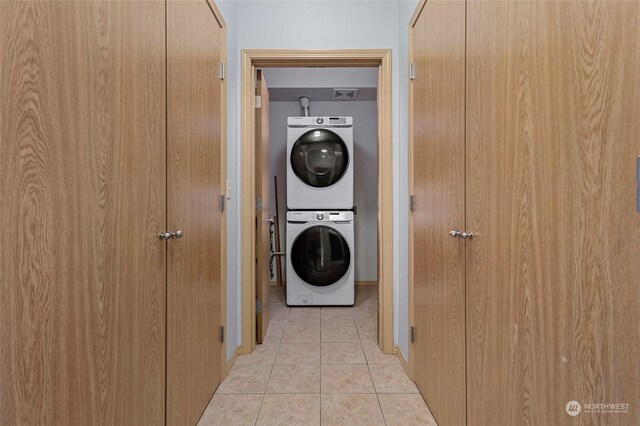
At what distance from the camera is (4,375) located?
0.62m

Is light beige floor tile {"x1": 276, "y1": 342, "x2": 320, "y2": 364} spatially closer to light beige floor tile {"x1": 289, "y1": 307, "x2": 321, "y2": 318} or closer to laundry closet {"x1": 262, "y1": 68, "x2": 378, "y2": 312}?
light beige floor tile {"x1": 289, "y1": 307, "x2": 321, "y2": 318}

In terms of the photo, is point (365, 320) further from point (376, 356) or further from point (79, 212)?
point (79, 212)

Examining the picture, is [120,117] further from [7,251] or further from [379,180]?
[379,180]

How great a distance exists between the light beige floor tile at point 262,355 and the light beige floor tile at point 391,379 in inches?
25.8

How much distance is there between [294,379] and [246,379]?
28 cm

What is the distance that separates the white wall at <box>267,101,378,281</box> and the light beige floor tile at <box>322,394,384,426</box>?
242cm

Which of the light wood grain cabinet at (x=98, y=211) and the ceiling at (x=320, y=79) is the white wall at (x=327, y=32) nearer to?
the light wood grain cabinet at (x=98, y=211)

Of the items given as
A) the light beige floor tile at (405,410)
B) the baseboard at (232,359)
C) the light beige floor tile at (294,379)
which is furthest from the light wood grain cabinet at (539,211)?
the baseboard at (232,359)

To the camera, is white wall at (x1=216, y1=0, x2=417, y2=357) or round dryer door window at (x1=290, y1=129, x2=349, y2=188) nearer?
white wall at (x1=216, y1=0, x2=417, y2=357)

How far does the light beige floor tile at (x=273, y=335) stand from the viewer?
253cm

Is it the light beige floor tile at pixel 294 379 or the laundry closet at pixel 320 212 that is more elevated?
the laundry closet at pixel 320 212

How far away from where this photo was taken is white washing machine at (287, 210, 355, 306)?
3340 millimetres

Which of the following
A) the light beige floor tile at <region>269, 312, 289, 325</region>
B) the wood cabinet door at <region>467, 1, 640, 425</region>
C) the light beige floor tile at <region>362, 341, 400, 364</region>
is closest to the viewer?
the wood cabinet door at <region>467, 1, 640, 425</region>

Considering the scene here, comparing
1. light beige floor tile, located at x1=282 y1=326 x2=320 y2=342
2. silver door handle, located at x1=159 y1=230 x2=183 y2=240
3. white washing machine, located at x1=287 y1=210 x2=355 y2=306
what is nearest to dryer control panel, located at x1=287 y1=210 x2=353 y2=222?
white washing machine, located at x1=287 y1=210 x2=355 y2=306
